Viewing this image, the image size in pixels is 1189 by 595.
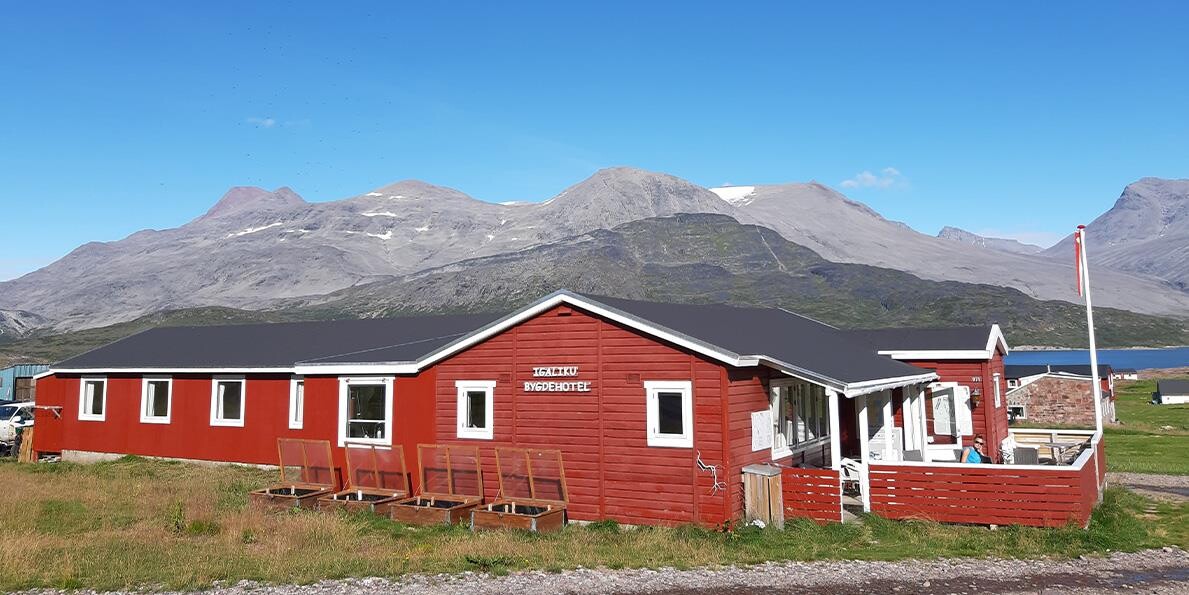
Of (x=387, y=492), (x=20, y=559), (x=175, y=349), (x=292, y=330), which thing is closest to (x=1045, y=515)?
(x=387, y=492)

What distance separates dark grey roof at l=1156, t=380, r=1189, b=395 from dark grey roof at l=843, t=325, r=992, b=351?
7454cm

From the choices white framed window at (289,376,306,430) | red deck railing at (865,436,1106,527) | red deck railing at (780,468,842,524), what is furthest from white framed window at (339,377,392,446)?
red deck railing at (865,436,1106,527)

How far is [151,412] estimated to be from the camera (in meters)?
29.5

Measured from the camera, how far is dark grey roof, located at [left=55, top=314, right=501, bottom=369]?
2741 cm

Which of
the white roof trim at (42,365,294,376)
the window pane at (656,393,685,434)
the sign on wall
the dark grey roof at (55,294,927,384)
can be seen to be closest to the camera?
the window pane at (656,393,685,434)

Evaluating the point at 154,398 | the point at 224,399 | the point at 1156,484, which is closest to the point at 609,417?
the point at 224,399

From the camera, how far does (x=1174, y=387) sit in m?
88.3

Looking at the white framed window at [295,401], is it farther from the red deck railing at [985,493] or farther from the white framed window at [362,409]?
the red deck railing at [985,493]

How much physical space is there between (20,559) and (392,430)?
368 inches

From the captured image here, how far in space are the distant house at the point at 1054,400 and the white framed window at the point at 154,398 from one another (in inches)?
2198

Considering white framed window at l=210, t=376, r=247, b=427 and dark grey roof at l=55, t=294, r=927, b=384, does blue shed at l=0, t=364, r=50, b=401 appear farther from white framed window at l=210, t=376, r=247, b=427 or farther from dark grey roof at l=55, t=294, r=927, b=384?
white framed window at l=210, t=376, r=247, b=427

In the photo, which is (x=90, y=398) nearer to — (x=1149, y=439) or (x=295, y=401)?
(x=295, y=401)

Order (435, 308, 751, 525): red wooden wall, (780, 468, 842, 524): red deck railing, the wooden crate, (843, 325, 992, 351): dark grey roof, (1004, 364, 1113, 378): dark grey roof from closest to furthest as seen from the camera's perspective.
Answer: (780, 468, 842, 524): red deck railing → (435, 308, 751, 525): red wooden wall → the wooden crate → (843, 325, 992, 351): dark grey roof → (1004, 364, 1113, 378): dark grey roof

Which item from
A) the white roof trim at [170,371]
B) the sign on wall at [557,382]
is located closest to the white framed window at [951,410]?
the sign on wall at [557,382]
